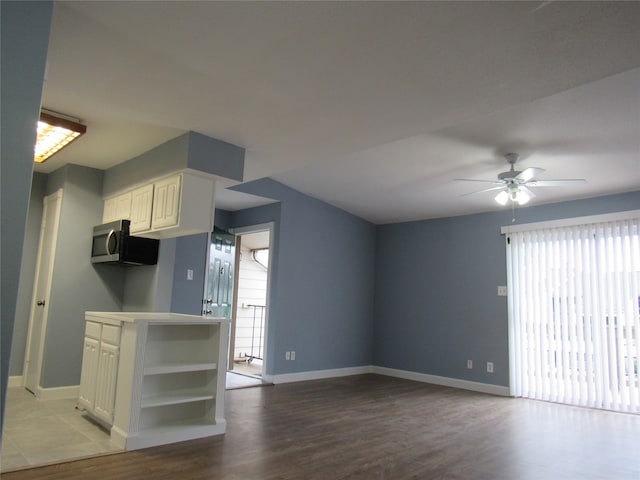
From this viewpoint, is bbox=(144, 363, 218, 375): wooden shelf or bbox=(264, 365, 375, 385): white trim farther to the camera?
bbox=(264, 365, 375, 385): white trim

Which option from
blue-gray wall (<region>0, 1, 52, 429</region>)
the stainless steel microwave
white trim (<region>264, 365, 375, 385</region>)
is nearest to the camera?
blue-gray wall (<region>0, 1, 52, 429</region>)

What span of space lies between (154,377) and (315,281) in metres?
3.39

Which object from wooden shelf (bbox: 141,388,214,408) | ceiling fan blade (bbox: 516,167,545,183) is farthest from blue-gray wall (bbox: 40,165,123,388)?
ceiling fan blade (bbox: 516,167,545,183)

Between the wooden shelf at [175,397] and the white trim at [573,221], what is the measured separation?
14.7ft

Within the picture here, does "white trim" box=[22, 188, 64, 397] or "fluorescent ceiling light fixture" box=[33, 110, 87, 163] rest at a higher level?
"fluorescent ceiling light fixture" box=[33, 110, 87, 163]

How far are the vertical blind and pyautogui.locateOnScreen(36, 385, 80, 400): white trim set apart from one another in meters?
5.23

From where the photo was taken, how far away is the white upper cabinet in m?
3.70

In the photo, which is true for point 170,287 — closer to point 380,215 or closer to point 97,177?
point 97,177

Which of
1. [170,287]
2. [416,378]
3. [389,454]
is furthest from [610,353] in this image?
[170,287]

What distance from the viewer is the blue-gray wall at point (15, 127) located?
71.6 inches

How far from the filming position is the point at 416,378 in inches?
265

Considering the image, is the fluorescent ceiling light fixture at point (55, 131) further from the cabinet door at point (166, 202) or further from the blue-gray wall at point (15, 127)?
the blue-gray wall at point (15, 127)

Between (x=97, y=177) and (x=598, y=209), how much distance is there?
5909 millimetres

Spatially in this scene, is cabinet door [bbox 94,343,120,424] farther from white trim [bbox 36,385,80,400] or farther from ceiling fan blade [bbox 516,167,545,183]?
ceiling fan blade [bbox 516,167,545,183]
